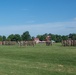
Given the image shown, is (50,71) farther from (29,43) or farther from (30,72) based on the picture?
(29,43)

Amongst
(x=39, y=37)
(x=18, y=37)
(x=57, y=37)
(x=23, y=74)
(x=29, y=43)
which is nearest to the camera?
(x=23, y=74)

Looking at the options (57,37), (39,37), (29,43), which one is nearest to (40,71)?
(29,43)

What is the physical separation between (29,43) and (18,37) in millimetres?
86790

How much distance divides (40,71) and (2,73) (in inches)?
90.2

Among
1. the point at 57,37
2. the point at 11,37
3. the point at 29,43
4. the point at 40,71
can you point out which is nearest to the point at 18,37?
the point at 11,37

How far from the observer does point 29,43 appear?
3123 inches

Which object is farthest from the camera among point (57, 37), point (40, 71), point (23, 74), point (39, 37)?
point (39, 37)

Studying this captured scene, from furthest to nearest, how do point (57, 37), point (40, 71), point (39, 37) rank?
point (39, 37), point (57, 37), point (40, 71)

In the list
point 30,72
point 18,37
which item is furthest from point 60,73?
point 18,37

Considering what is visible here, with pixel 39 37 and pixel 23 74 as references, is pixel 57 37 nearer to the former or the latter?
pixel 39 37

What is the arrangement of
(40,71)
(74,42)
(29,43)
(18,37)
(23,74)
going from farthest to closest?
1. (18,37)
2. (29,43)
3. (74,42)
4. (40,71)
5. (23,74)

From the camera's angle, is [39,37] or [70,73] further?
[39,37]

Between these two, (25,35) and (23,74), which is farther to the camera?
(25,35)

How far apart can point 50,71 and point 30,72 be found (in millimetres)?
1216
